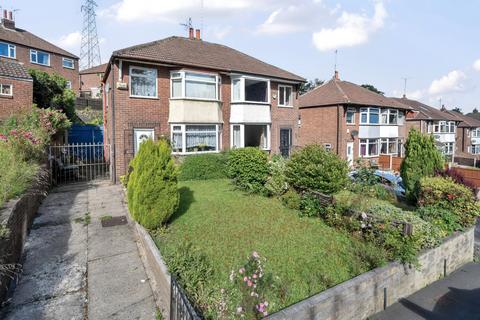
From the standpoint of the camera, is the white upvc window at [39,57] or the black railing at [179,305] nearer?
the black railing at [179,305]

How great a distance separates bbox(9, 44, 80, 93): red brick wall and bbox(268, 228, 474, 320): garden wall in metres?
34.6

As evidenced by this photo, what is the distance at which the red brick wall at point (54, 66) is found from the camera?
30297 mm

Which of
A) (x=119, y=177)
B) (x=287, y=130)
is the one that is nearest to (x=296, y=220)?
(x=119, y=177)

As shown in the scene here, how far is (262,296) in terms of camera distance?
4.16m

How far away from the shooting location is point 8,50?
29.2 metres

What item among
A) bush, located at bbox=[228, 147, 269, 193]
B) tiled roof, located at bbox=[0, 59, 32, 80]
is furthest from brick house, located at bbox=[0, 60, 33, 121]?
bush, located at bbox=[228, 147, 269, 193]

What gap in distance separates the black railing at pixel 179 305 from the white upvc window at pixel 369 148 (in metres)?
25.7

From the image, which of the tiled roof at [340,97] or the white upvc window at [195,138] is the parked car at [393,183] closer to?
the white upvc window at [195,138]

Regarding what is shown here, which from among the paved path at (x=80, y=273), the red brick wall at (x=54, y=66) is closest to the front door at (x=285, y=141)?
the paved path at (x=80, y=273)

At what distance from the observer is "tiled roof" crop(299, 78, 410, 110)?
982 inches

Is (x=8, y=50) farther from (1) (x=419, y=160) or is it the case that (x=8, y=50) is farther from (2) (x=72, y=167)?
(1) (x=419, y=160)

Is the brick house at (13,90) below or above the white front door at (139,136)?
above

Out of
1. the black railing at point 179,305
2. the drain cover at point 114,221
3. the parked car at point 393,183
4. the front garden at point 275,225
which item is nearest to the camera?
the black railing at point 179,305

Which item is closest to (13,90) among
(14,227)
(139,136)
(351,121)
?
(139,136)
